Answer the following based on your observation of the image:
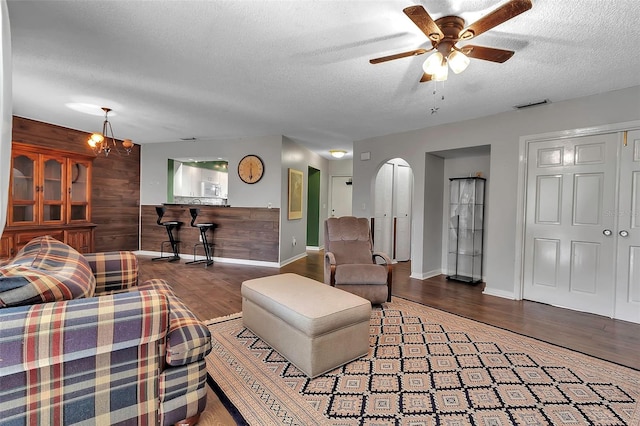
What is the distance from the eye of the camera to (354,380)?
1.99 metres

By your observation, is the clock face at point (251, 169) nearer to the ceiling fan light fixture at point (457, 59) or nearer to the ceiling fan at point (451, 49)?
the ceiling fan at point (451, 49)

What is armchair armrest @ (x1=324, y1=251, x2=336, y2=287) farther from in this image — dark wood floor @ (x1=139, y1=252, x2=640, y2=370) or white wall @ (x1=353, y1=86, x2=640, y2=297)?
white wall @ (x1=353, y1=86, x2=640, y2=297)

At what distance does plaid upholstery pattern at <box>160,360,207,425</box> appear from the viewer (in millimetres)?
1407

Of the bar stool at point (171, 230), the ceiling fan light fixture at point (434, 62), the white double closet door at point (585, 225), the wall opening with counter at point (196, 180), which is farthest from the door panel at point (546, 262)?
the bar stool at point (171, 230)

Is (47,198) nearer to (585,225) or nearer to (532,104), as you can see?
(532,104)

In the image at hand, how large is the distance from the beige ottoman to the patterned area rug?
91 mm

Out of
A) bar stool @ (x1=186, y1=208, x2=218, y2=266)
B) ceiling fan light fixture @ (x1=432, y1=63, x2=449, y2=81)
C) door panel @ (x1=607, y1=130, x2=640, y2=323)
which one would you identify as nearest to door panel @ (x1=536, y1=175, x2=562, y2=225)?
door panel @ (x1=607, y1=130, x2=640, y2=323)

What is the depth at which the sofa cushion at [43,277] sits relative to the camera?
1.18 m

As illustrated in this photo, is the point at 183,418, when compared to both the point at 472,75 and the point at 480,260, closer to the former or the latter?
the point at 472,75

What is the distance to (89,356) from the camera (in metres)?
1.23

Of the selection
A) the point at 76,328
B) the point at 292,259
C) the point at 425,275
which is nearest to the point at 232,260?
the point at 292,259

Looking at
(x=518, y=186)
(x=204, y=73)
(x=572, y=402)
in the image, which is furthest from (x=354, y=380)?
(x=518, y=186)

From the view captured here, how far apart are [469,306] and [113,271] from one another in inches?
142

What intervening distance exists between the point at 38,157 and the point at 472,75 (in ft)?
17.0
